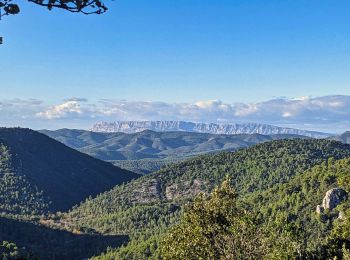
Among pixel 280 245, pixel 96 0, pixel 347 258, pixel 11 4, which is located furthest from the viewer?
pixel 280 245

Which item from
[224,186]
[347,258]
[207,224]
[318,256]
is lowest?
[318,256]

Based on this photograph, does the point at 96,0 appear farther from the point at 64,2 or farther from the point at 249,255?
the point at 249,255

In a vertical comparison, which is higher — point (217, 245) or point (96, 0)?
point (96, 0)

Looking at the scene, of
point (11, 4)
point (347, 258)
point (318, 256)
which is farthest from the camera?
point (318, 256)

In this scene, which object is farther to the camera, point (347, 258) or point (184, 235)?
point (347, 258)

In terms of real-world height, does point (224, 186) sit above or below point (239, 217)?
above

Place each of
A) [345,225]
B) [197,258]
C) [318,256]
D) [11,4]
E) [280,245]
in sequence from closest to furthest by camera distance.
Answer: [11,4] < [197,258] < [280,245] < [345,225] < [318,256]

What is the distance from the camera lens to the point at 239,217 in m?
38.3

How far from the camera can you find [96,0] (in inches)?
765

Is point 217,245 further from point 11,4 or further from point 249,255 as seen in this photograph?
point 11,4

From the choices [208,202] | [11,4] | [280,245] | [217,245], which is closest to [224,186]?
[208,202]

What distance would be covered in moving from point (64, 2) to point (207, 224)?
25611 millimetres

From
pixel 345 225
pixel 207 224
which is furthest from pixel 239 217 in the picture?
pixel 345 225

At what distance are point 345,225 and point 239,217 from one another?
2202cm
